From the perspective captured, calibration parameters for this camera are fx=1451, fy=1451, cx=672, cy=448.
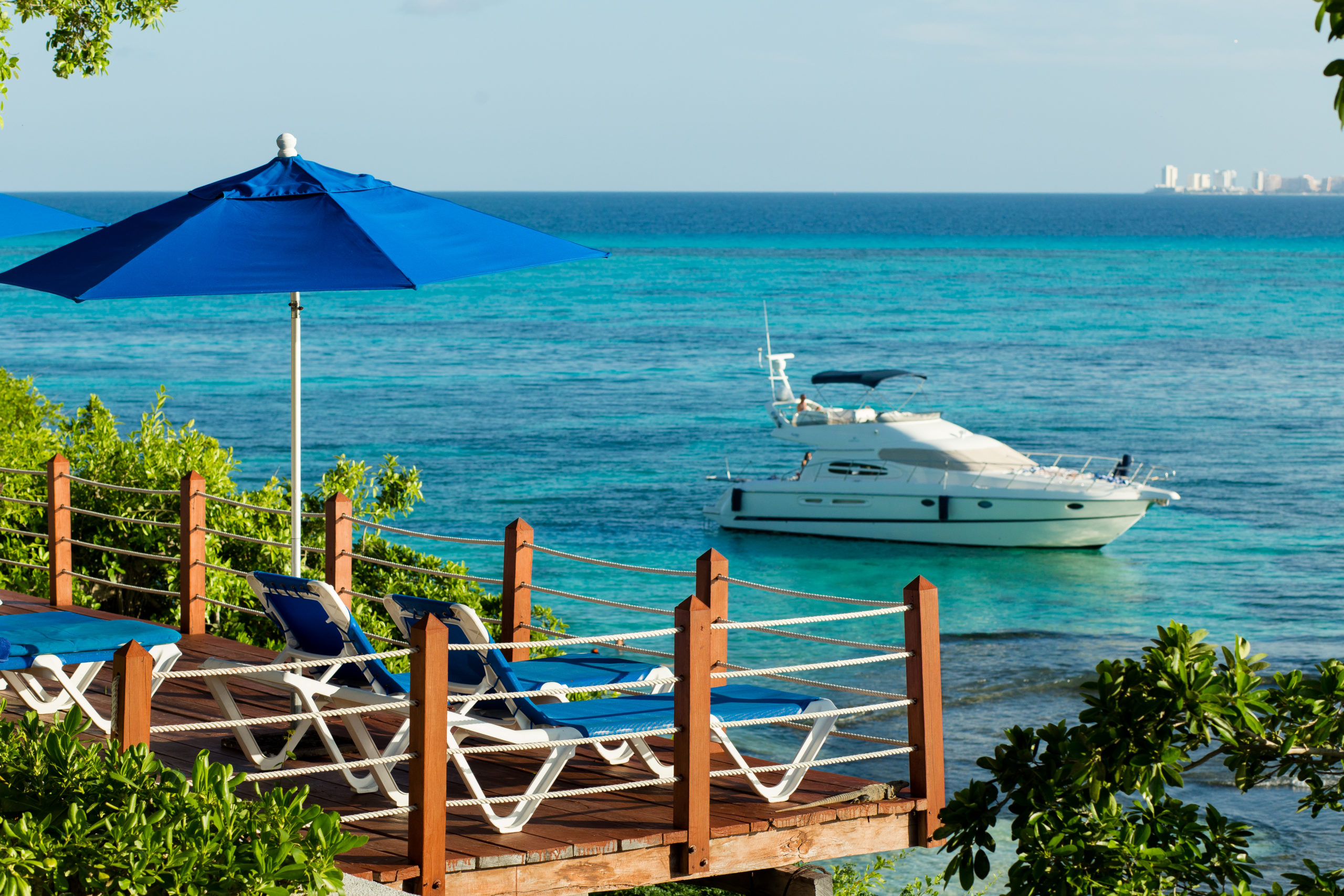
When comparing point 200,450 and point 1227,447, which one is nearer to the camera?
point 200,450

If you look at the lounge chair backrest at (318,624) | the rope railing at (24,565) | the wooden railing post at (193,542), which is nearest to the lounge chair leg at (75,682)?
the lounge chair backrest at (318,624)

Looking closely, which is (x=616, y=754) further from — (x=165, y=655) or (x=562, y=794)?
(x=165, y=655)

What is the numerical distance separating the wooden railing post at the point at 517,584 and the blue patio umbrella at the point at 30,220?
107 inches

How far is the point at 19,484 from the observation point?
11562mm

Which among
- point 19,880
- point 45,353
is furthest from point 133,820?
point 45,353

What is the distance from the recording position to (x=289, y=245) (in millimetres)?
5918

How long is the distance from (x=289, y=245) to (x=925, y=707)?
3175 mm

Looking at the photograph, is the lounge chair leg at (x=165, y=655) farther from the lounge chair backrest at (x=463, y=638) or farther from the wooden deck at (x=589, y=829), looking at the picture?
the lounge chair backrest at (x=463, y=638)

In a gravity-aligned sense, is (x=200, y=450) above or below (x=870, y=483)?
above

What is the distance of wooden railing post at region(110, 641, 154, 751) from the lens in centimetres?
446

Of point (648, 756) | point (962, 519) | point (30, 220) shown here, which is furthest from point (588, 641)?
point (962, 519)

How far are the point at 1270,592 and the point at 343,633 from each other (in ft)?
83.5

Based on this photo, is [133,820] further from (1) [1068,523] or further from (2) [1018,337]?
(2) [1018,337]

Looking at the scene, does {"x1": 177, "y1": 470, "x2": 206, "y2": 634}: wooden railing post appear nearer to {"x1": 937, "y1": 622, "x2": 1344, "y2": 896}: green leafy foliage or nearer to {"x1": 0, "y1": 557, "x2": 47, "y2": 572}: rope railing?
{"x1": 0, "y1": 557, "x2": 47, "y2": 572}: rope railing
